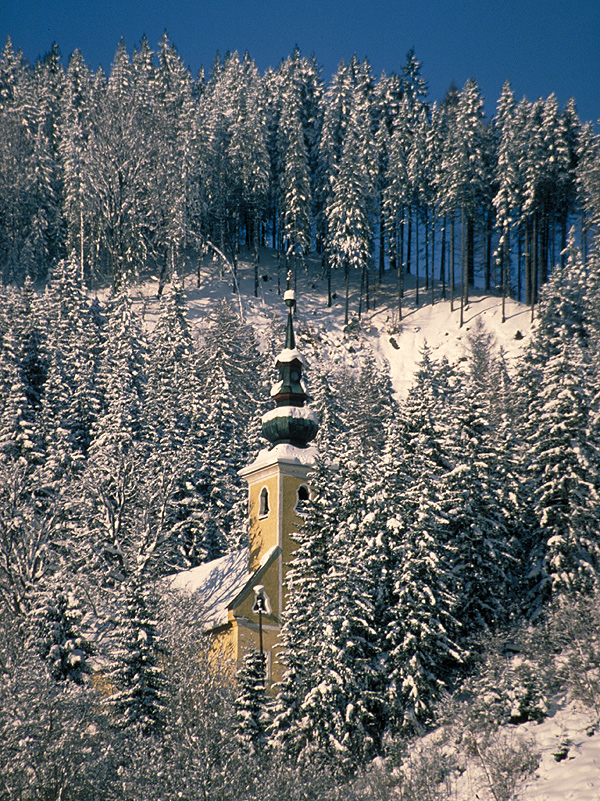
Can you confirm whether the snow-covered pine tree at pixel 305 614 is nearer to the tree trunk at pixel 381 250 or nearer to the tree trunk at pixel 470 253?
the tree trunk at pixel 470 253

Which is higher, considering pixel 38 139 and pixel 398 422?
pixel 38 139

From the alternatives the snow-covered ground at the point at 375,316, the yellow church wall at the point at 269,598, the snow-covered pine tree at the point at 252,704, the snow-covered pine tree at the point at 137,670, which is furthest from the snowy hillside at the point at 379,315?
the snow-covered pine tree at the point at 137,670

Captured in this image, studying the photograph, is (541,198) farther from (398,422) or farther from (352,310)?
(398,422)

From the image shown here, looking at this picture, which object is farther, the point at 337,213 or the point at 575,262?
the point at 337,213

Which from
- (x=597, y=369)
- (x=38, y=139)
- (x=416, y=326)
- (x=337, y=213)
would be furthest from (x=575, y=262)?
(x=38, y=139)

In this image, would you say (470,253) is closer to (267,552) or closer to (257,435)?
(257,435)

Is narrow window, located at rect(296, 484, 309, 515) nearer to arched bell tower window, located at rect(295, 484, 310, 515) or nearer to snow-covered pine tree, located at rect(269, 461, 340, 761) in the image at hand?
arched bell tower window, located at rect(295, 484, 310, 515)

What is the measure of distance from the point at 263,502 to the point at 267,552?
2667 millimetres

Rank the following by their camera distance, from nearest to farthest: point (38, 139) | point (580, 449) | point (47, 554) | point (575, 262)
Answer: point (580, 449)
point (47, 554)
point (575, 262)
point (38, 139)

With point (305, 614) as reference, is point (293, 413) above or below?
above

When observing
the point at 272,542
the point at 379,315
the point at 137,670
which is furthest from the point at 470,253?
the point at 137,670

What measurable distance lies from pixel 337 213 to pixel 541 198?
19.3 metres

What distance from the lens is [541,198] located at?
8081 cm

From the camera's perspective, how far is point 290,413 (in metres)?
40.1
